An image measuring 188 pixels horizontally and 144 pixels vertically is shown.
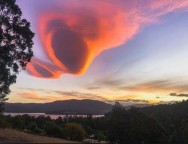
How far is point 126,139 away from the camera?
88375mm

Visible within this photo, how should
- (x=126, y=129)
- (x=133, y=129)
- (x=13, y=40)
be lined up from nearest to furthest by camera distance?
(x=13, y=40), (x=133, y=129), (x=126, y=129)

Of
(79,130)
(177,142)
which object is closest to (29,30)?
(79,130)

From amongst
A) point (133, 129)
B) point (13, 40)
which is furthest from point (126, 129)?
point (13, 40)

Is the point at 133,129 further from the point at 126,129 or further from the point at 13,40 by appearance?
the point at 13,40

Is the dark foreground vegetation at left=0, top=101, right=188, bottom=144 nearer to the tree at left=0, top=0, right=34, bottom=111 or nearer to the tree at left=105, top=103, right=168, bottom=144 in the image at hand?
the tree at left=105, top=103, right=168, bottom=144

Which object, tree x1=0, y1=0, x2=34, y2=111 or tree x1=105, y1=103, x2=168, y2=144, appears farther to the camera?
tree x1=105, y1=103, x2=168, y2=144

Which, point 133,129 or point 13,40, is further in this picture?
point 133,129

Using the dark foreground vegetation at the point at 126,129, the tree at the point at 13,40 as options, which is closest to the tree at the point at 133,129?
the dark foreground vegetation at the point at 126,129

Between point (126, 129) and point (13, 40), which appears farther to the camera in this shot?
point (126, 129)

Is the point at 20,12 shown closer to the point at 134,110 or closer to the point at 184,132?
the point at 134,110

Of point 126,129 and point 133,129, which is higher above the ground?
point 126,129

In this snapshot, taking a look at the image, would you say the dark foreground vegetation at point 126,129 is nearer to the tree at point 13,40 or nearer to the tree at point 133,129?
the tree at point 133,129

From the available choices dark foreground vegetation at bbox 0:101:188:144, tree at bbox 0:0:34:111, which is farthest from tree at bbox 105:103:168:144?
tree at bbox 0:0:34:111

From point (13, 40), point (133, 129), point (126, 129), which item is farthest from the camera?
point (126, 129)
